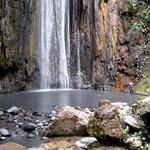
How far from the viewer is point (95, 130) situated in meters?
7.89

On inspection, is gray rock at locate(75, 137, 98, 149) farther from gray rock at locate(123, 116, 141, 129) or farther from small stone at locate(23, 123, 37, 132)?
small stone at locate(23, 123, 37, 132)

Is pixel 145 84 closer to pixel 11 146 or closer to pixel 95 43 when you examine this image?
pixel 95 43

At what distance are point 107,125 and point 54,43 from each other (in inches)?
504

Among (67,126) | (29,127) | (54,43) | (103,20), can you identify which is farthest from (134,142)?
(103,20)

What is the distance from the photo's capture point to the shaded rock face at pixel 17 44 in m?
16.8

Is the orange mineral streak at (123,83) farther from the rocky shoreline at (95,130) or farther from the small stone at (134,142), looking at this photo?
the small stone at (134,142)

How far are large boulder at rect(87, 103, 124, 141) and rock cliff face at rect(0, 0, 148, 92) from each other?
1033 centimetres

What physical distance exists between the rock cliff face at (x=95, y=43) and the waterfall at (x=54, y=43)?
0.32m

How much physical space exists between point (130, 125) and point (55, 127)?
1.60 m

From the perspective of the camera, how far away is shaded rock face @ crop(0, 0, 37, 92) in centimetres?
1684

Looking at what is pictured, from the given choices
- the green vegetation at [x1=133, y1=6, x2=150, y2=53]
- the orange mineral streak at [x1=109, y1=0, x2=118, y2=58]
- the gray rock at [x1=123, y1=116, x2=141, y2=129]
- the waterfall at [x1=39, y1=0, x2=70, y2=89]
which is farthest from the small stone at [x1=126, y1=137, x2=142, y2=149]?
the green vegetation at [x1=133, y1=6, x2=150, y2=53]

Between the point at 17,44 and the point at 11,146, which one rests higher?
the point at 17,44

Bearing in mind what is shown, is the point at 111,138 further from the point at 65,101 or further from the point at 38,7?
the point at 38,7

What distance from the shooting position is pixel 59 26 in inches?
800
